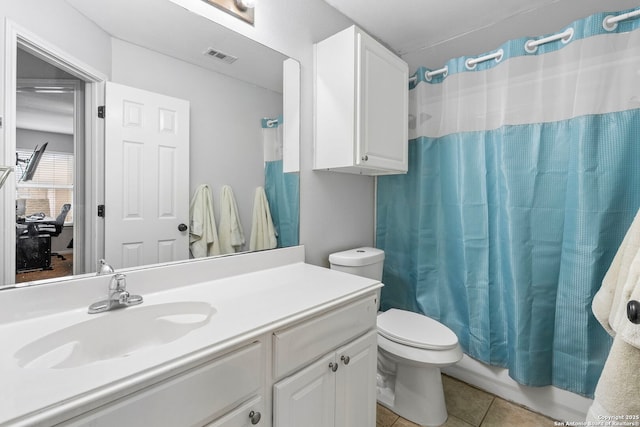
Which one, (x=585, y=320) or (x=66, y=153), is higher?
(x=66, y=153)

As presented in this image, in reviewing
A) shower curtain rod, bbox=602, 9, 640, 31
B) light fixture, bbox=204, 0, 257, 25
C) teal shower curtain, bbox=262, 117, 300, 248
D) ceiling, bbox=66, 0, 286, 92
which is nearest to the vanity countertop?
teal shower curtain, bbox=262, 117, 300, 248

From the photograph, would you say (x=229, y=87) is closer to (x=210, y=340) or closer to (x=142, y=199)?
(x=142, y=199)

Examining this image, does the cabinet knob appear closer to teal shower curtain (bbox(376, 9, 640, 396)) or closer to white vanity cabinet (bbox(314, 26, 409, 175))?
white vanity cabinet (bbox(314, 26, 409, 175))

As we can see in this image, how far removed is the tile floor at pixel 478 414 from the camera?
1535 mm

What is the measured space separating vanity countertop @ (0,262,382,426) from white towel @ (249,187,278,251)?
15 centimetres

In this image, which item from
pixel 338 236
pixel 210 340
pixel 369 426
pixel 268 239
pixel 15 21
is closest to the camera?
pixel 210 340

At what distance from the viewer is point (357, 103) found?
1458 millimetres

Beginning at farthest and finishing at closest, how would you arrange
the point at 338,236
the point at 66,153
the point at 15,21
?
1. the point at 338,236
2. the point at 66,153
3. the point at 15,21

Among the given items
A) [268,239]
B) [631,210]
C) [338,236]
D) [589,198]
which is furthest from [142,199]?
[631,210]

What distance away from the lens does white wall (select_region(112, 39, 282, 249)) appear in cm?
106

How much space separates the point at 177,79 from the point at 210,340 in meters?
0.98

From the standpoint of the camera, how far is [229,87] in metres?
1.31

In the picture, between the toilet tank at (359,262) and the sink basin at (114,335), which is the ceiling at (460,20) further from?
the sink basin at (114,335)

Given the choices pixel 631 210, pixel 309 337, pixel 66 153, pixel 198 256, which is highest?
pixel 66 153
